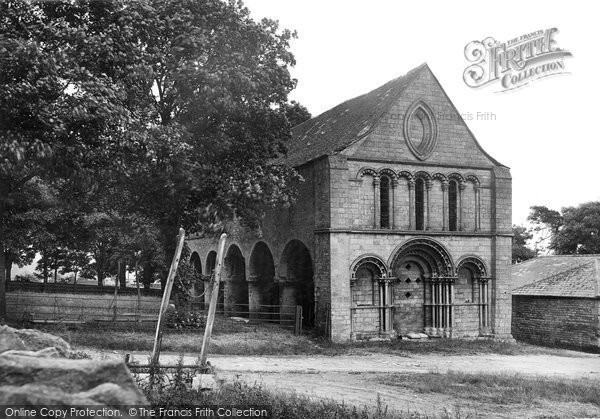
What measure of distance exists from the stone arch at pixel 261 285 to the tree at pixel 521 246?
117ft

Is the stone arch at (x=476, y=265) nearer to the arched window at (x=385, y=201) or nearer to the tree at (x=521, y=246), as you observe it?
the arched window at (x=385, y=201)

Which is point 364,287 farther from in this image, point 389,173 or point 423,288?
point 389,173

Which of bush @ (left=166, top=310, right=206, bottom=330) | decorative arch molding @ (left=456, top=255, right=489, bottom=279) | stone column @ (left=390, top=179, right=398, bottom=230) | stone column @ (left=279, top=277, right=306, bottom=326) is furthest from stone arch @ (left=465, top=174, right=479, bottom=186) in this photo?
bush @ (left=166, top=310, right=206, bottom=330)

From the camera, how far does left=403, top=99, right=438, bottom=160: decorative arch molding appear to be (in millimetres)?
25281

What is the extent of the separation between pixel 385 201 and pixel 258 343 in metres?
7.94

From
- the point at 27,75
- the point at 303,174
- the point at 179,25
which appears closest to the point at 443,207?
the point at 303,174

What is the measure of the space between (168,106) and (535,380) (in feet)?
48.4

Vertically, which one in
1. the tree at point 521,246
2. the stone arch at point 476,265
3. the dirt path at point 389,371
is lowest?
the dirt path at point 389,371

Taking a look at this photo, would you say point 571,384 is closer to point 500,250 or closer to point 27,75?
point 500,250

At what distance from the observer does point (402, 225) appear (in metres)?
25.1

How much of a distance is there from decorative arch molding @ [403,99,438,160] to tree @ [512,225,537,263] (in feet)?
123

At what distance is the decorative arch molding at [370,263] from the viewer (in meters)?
23.8

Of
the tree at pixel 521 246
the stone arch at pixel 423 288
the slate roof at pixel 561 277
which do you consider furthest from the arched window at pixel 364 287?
the tree at pixel 521 246

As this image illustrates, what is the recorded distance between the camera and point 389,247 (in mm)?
24656
